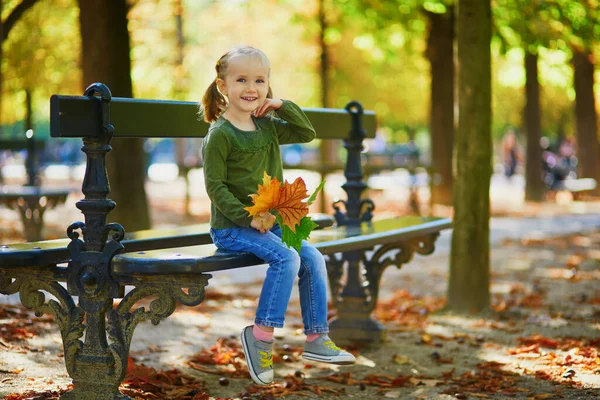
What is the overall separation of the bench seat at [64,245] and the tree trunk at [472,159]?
5.29 ft

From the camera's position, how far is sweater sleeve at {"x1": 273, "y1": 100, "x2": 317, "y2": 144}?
4633 mm

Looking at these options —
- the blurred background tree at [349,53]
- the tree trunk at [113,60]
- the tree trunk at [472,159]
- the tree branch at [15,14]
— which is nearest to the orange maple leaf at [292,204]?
the tree trunk at [472,159]

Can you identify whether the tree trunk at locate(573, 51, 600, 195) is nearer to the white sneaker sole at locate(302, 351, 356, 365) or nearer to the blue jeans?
the blue jeans

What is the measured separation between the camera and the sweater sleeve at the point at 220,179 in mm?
4156

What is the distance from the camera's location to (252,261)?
4.23 meters

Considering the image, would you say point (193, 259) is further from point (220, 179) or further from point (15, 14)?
point (15, 14)

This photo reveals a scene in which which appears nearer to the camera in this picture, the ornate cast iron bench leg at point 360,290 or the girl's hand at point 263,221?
the girl's hand at point 263,221

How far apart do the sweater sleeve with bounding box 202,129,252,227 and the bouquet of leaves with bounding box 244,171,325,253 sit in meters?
0.08

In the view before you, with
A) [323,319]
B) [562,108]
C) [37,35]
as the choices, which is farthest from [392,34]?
[562,108]

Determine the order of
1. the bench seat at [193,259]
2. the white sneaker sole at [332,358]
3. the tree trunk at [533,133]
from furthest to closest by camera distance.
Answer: the tree trunk at [533,133], the white sneaker sole at [332,358], the bench seat at [193,259]

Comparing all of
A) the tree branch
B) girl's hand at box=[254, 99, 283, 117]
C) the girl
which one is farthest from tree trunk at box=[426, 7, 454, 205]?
the girl

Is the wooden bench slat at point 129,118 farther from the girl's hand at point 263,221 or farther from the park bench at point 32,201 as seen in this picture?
the park bench at point 32,201

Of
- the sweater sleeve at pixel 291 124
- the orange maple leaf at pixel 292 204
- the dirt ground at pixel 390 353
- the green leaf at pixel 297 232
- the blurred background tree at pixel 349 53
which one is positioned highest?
the blurred background tree at pixel 349 53

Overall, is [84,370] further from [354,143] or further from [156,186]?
[156,186]
